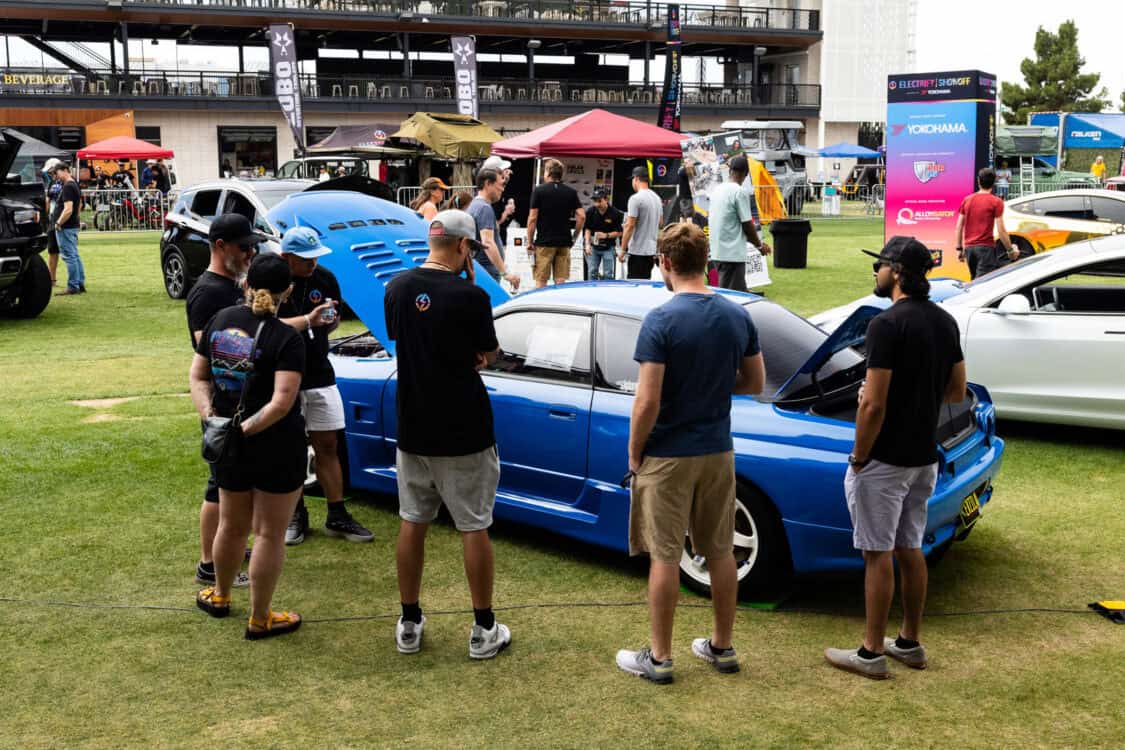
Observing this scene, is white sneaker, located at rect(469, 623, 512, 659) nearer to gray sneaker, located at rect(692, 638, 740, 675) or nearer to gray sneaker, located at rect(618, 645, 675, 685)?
gray sneaker, located at rect(618, 645, 675, 685)

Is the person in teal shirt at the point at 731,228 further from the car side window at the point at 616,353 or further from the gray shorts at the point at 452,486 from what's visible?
the gray shorts at the point at 452,486

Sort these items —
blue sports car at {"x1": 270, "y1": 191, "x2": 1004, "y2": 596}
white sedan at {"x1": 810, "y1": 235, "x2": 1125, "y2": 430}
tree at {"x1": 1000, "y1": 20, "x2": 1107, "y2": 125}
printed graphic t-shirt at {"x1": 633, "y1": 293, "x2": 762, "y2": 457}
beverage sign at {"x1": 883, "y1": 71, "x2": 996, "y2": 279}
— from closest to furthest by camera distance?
printed graphic t-shirt at {"x1": 633, "y1": 293, "x2": 762, "y2": 457} → blue sports car at {"x1": 270, "y1": 191, "x2": 1004, "y2": 596} → white sedan at {"x1": 810, "y1": 235, "x2": 1125, "y2": 430} → beverage sign at {"x1": 883, "y1": 71, "x2": 996, "y2": 279} → tree at {"x1": 1000, "y1": 20, "x2": 1107, "y2": 125}

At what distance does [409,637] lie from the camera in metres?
4.68

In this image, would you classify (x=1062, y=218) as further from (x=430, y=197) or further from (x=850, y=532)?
(x=850, y=532)

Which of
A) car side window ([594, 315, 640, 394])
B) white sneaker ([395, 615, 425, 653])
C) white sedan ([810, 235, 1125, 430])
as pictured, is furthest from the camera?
white sedan ([810, 235, 1125, 430])

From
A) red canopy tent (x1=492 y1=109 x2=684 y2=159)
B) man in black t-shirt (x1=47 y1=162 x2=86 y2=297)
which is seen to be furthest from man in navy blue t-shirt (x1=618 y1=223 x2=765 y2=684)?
man in black t-shirt (x1=47 y1=162 x2=86 y2=297)

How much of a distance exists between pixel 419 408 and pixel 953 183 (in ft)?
49.9

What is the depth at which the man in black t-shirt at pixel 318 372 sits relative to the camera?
550cm

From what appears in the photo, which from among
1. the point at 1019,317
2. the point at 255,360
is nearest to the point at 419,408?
the point at 255,360

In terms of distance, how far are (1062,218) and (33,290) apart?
1449 cm

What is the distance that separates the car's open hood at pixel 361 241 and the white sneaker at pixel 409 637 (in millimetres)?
1763

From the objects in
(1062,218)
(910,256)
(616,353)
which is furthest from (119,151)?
(910,256)

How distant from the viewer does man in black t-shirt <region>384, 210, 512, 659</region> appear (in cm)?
447

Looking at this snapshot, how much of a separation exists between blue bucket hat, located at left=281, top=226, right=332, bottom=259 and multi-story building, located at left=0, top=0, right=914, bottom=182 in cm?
4027
